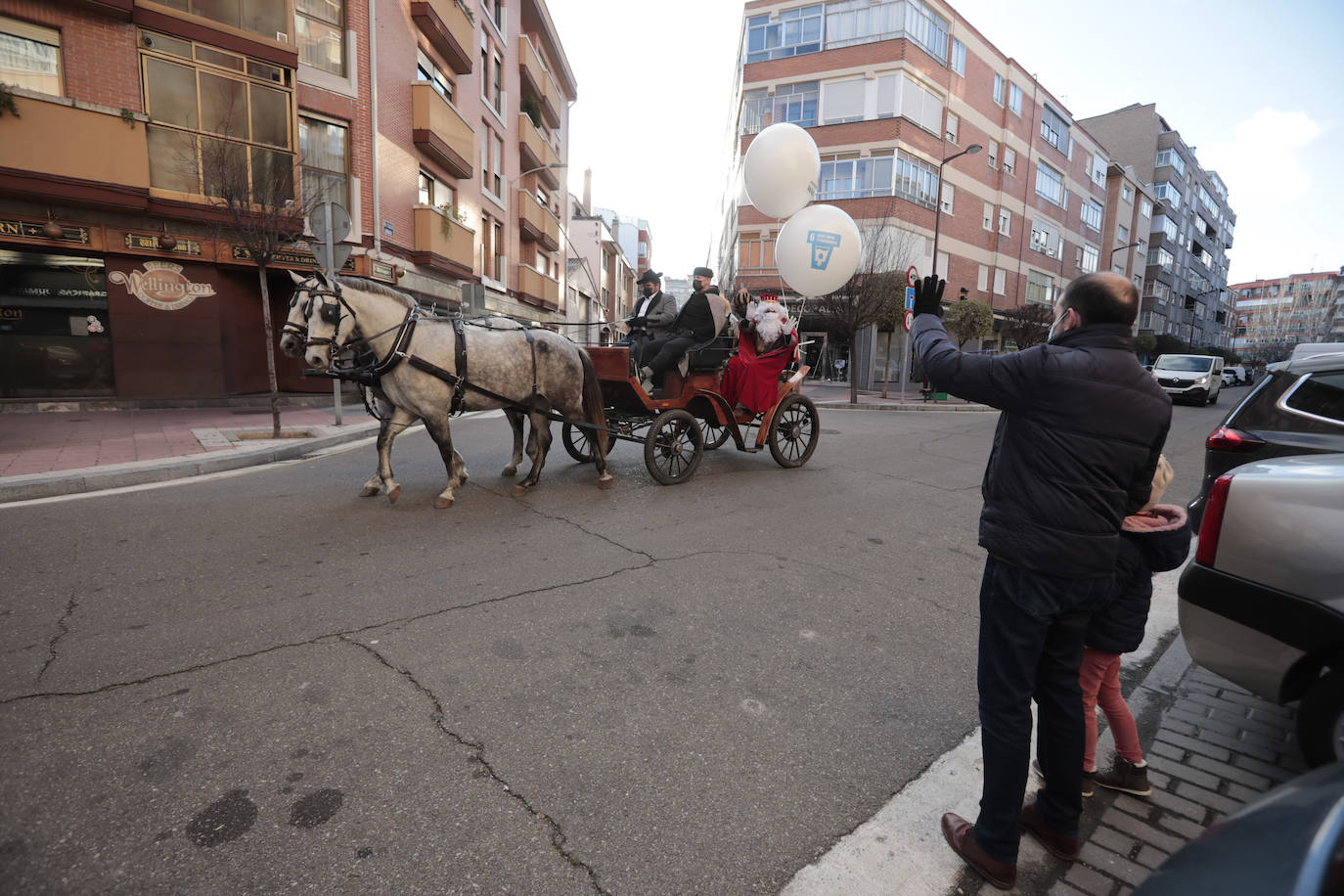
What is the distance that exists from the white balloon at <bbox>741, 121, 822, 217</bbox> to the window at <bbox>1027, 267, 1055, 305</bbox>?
3738 cm

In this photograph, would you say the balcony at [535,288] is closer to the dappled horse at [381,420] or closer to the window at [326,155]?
the window at [326,155]

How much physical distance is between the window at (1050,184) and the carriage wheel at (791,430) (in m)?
41.4

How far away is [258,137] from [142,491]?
34.5ft

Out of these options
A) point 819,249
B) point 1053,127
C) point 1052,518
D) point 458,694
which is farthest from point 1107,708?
point 1053,127

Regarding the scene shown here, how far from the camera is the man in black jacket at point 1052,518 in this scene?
6.43ft

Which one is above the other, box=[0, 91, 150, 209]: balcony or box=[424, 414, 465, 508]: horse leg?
box=[0, 91, 150, 209]: balcony

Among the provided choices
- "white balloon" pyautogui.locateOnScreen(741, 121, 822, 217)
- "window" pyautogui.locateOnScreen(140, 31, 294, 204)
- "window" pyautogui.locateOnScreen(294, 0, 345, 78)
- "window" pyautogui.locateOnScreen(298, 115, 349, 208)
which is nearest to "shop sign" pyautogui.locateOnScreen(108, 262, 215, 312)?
"window" pyautogui.locateOnScreen(140, 31, 294, 204)

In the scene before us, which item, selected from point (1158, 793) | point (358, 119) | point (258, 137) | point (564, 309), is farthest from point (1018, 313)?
point (1158, 793)

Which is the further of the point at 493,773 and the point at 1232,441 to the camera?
the point at 1232,441

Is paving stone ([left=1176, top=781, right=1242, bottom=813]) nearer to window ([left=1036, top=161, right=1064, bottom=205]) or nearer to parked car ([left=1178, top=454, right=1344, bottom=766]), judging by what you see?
parked car ([left=1178, top=454, right=1344, bottom=766])

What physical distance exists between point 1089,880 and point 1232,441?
402cm

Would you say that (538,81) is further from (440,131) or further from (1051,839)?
(1051,839)

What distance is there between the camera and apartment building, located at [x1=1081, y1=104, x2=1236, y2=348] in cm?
6250

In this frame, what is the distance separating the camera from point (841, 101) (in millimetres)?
31672
